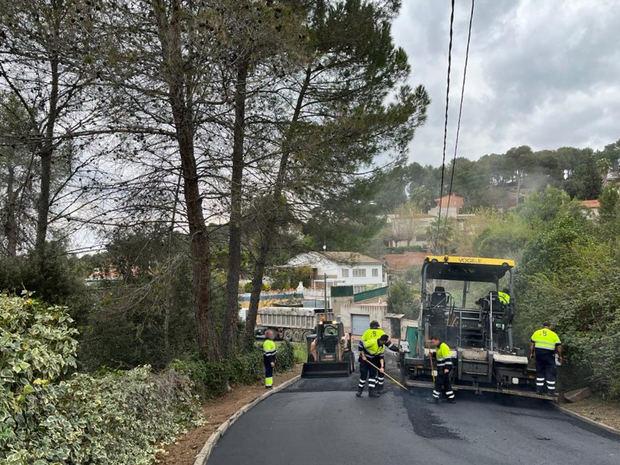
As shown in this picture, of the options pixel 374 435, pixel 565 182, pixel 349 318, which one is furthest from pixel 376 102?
pixel 565 182

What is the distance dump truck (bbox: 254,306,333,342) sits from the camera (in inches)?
1347

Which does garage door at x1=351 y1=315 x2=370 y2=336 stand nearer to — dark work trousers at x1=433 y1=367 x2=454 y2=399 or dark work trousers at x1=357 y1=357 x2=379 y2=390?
dark work trousers at x1=357 y1=357 x2=379 y2=390

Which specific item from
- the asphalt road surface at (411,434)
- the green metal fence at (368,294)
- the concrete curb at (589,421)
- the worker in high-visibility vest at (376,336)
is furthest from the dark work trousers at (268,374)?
the green metal fence at (368,294)

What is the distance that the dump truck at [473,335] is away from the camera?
10.1 m

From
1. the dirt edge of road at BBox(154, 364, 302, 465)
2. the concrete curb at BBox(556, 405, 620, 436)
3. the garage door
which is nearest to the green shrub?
the dirt edge of road at BBox(154, 364, 302, 465)

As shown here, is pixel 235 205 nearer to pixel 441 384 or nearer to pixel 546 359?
pixel 441 384

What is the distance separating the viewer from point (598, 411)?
9.19 meters

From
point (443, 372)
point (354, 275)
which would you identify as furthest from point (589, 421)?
point (354, 275)

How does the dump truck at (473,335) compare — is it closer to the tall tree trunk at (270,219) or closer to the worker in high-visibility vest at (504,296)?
the worker in high-visibility vest at (504,296)

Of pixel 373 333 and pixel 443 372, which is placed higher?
pixel 373 333

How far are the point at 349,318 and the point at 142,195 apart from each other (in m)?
29.4

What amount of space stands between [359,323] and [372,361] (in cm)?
2784

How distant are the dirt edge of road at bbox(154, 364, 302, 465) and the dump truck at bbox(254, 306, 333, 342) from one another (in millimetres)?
19707

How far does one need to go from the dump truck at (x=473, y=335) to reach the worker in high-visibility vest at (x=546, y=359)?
0.58ft
